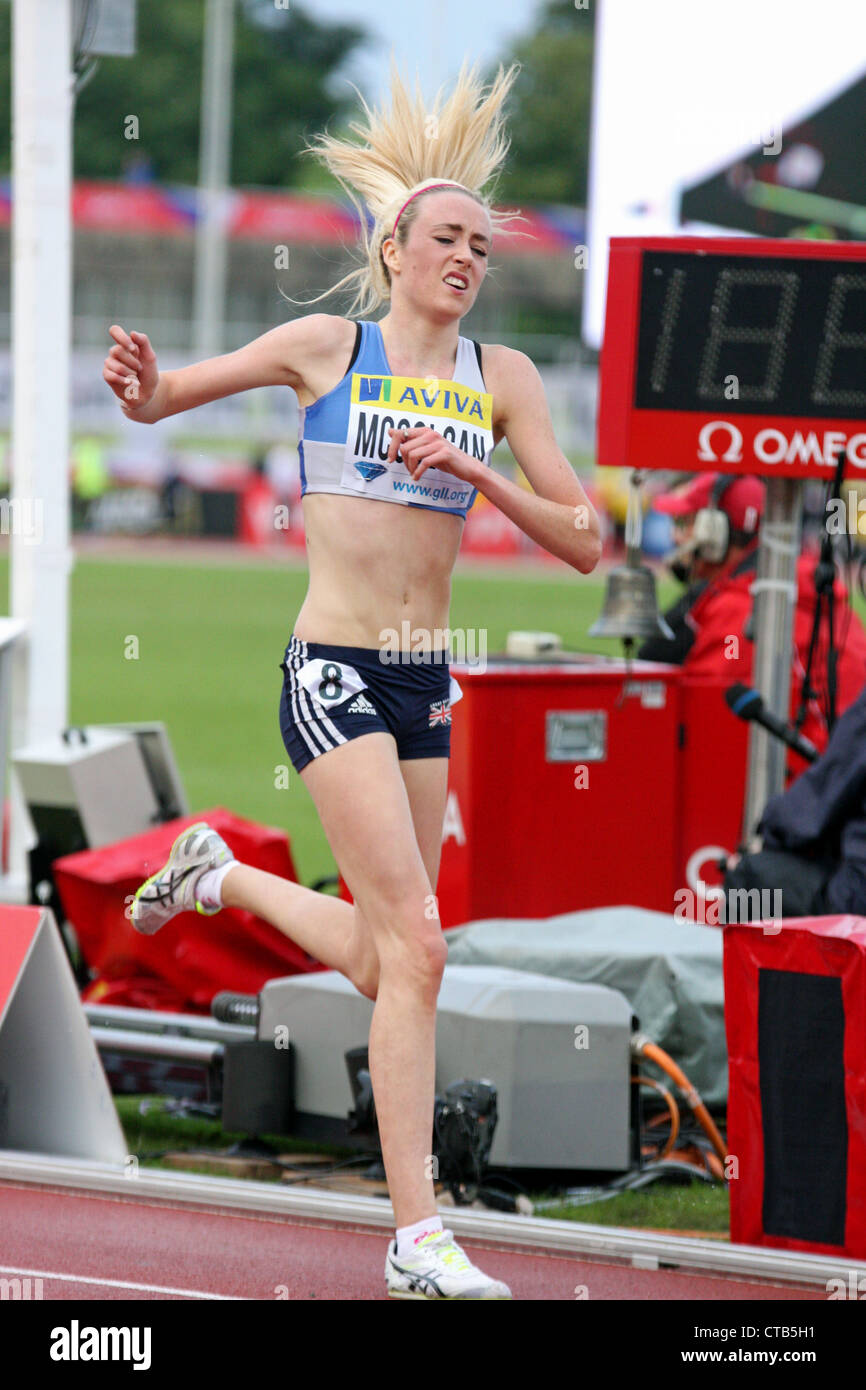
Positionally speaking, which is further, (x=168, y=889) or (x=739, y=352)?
(x=739, y=352)

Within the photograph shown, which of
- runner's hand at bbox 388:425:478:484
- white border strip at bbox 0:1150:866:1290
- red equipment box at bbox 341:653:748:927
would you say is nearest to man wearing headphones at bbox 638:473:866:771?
red equipment box at bbox 341:653:748:927

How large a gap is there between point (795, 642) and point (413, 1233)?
392 centimetres

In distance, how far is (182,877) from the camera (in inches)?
193

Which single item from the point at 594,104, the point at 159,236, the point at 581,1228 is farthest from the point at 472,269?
the point at 159,236

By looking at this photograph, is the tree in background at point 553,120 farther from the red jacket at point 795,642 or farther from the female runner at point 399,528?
the female runner at point 399,528

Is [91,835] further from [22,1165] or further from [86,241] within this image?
[86,241]

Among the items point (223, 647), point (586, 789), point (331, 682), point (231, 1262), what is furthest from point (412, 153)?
point (223, 647)

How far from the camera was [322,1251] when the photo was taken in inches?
174

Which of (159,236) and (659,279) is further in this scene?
(159,236)

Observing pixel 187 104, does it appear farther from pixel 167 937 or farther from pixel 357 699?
pixel 357 699

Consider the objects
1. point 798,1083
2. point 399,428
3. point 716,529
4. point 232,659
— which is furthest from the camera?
point 232,659

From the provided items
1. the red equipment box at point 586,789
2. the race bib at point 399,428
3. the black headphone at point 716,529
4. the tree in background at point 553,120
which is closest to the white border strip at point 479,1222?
the race bib at point 399,428

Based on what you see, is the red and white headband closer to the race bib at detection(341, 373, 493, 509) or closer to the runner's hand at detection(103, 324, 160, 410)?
the race bib at detection(341, 373, 493, 509)
